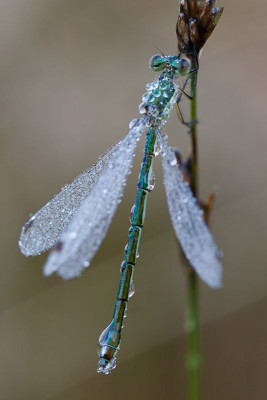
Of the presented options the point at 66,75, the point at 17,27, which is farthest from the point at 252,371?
the point at 17,27

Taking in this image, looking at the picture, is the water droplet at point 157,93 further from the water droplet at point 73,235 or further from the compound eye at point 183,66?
the water droplet at point 73,235

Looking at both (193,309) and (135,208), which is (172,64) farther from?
(193,309)

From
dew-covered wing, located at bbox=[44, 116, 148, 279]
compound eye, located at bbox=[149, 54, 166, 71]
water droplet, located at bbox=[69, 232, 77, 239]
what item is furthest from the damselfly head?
water droplet, located at bbox=[69, 232, 77, 239]

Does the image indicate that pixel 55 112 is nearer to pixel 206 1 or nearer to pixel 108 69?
pixel 108 69

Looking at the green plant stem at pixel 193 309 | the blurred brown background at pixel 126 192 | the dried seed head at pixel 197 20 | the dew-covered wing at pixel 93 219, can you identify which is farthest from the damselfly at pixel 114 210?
the blurred brown background at pixel 126 192

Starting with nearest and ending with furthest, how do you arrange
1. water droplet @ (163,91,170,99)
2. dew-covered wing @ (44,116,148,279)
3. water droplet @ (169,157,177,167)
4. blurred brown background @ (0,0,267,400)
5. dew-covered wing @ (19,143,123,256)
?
dew-covered wing @ (44,116,148,279) → water droplet @ (169,157,177,167) → dew-covered wing @ (19,143,123,256) → water droplet @ (163,91,170,99) → blurred brown background @ (0,0,267,400)

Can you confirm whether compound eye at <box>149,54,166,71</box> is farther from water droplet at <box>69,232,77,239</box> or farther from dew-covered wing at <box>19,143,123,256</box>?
water droplet at <box>69,232,77,239</box>

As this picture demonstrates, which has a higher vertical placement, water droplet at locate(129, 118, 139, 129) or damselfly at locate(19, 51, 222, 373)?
water droplet at locate(129, 118, 139, 129)

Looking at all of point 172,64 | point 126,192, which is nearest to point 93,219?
point 172,64
